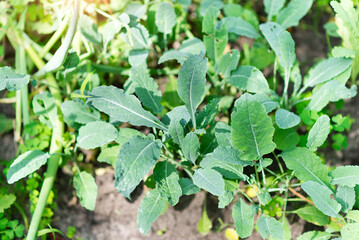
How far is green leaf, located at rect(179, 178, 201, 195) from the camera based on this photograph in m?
1.22

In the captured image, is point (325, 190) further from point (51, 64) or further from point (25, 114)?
point (25, 114)

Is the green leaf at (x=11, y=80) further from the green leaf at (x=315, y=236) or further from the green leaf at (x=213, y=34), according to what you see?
the green leaf at (x=315, y=236)

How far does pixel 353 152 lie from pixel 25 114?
173 centimetres

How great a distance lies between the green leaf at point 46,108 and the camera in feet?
4.83

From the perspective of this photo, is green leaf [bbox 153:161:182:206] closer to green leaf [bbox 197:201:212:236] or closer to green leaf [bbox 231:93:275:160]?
green leaf [bbox 231:93:275:160]

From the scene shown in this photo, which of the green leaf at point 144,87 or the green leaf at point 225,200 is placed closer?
the green leaf at point 225,200

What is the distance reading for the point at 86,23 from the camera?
153 centimetres

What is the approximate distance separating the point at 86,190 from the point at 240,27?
107 cm

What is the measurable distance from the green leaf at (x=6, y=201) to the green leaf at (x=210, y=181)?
0.85 metres

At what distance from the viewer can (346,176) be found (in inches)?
48.1

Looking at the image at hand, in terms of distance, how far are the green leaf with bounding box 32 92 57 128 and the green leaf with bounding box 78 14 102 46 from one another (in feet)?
1.10

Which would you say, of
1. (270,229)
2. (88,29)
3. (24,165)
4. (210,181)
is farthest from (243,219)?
(88,29)

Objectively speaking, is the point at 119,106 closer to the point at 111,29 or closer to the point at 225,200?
the point at 111,29

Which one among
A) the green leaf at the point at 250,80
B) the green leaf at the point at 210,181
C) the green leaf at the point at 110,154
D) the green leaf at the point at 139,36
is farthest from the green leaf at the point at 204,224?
the green leaf at the point at 139,36
